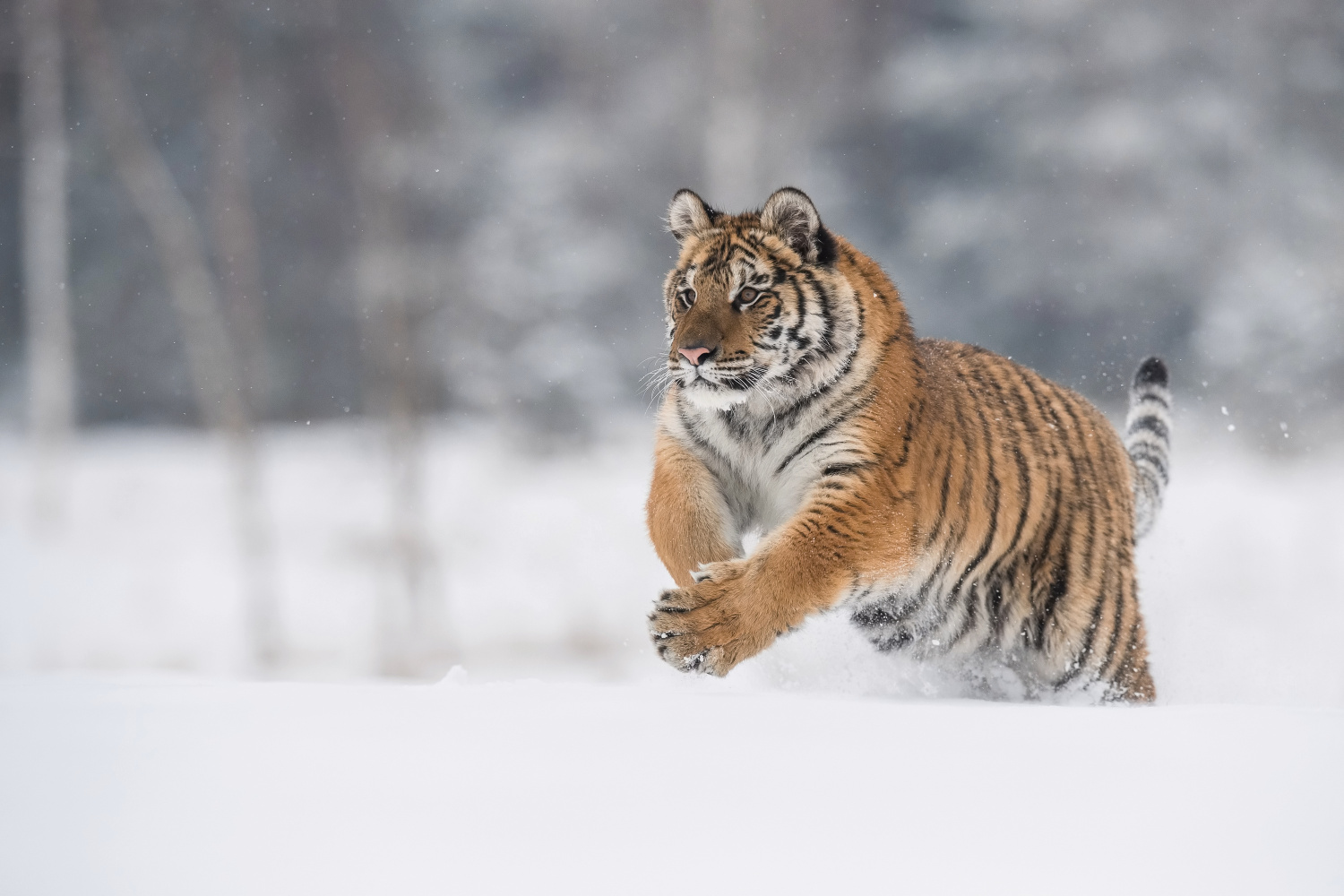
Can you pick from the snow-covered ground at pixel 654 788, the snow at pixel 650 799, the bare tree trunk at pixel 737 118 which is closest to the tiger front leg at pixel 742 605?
the snow-covered ground at pixel 654 788

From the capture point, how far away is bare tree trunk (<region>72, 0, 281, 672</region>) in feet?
33.5

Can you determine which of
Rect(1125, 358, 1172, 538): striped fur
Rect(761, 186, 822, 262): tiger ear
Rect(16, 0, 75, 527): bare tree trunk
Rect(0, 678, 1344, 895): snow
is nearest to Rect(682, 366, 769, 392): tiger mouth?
Rect(761, 186, 822, 262): tiger ear

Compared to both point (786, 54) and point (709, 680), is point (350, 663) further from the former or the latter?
point (786, 54)

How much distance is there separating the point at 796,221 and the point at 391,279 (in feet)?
27.5

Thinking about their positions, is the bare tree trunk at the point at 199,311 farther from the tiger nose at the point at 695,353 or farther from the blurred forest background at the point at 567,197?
the tiger nose at the point at 695,353

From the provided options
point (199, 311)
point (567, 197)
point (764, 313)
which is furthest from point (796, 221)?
point (567, 197)

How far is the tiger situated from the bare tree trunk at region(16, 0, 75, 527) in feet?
35.1

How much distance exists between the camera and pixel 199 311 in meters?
11.5

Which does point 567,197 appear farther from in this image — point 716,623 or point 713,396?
point 716,623

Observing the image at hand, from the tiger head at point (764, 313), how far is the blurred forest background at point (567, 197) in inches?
305

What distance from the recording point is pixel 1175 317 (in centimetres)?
1397

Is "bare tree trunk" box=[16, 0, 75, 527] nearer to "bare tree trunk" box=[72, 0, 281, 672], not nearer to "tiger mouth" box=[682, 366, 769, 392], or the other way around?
"bare tree trunk" box=[72, 0, 281, 672]

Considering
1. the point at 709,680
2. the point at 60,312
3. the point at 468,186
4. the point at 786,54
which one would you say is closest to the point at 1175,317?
the point at 786,54

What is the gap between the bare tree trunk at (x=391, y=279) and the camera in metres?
10.8
